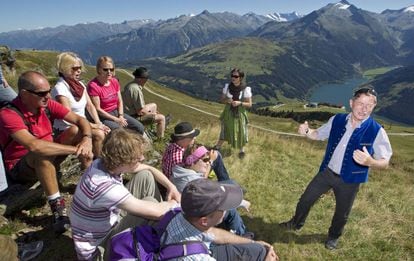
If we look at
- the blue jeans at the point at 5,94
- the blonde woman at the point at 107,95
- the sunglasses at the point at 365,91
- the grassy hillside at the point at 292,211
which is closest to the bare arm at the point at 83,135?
the grassy hillside at the point at 292,211

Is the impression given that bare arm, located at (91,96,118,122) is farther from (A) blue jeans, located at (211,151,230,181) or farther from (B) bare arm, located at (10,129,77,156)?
(B) bare arm, located at (10,129,77,156)

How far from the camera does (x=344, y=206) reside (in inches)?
313

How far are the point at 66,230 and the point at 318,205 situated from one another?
23.4ft

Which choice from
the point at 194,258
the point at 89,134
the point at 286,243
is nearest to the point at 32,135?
the point at 89,134

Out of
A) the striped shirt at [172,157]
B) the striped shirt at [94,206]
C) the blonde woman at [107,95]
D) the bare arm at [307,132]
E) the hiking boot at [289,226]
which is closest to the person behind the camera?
the striped shirt at [94,206]

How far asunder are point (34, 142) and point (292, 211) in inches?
279

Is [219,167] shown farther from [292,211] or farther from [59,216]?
[59,216]

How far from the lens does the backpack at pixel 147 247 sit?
4.12 metres

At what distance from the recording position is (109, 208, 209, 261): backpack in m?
4.12

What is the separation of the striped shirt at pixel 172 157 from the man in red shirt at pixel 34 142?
1694 mm

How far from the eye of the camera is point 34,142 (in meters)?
6.47

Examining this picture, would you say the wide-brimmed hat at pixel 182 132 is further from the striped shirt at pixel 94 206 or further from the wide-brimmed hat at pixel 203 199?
the wide-brimmed hat at pixel 203 199

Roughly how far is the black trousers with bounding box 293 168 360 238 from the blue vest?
0.21m

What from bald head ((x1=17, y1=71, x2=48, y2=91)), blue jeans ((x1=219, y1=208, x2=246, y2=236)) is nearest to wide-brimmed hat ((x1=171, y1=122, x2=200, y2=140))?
blue jeans ((x1=219, y1=208, x2=246, y2=236))
